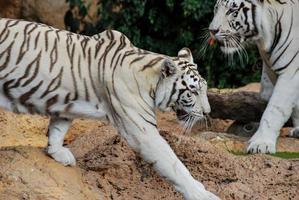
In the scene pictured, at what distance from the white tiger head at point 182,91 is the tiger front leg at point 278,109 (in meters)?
1.65

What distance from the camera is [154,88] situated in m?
5.43

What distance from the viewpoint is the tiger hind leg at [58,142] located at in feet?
18.4

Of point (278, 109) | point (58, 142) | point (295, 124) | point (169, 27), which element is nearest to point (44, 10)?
point (169, 27)

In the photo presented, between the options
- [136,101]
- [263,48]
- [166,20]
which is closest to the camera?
[136,101]

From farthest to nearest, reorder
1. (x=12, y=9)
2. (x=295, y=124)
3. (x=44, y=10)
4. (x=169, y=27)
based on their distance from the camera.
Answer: (x=12, y=9)
(x=44, y=10)
(x=169, y=27)
(x=295, y=124)

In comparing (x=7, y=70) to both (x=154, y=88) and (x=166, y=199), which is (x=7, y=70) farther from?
(x=166, y=199)

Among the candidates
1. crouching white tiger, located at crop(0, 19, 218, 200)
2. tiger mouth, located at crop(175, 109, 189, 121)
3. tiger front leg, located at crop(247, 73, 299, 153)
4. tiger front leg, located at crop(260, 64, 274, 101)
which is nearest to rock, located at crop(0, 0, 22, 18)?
tiger front leg, located at crop(260, 64, 274, 101)

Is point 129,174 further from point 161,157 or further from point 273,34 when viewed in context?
point 273,34

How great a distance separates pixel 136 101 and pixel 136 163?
521 mm

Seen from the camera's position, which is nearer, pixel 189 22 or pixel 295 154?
pixel 295 154

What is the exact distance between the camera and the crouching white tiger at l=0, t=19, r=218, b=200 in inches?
211

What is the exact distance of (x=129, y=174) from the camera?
18.7 ft

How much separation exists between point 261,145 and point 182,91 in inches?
67.2

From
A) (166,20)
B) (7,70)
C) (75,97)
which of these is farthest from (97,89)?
(166,20)
